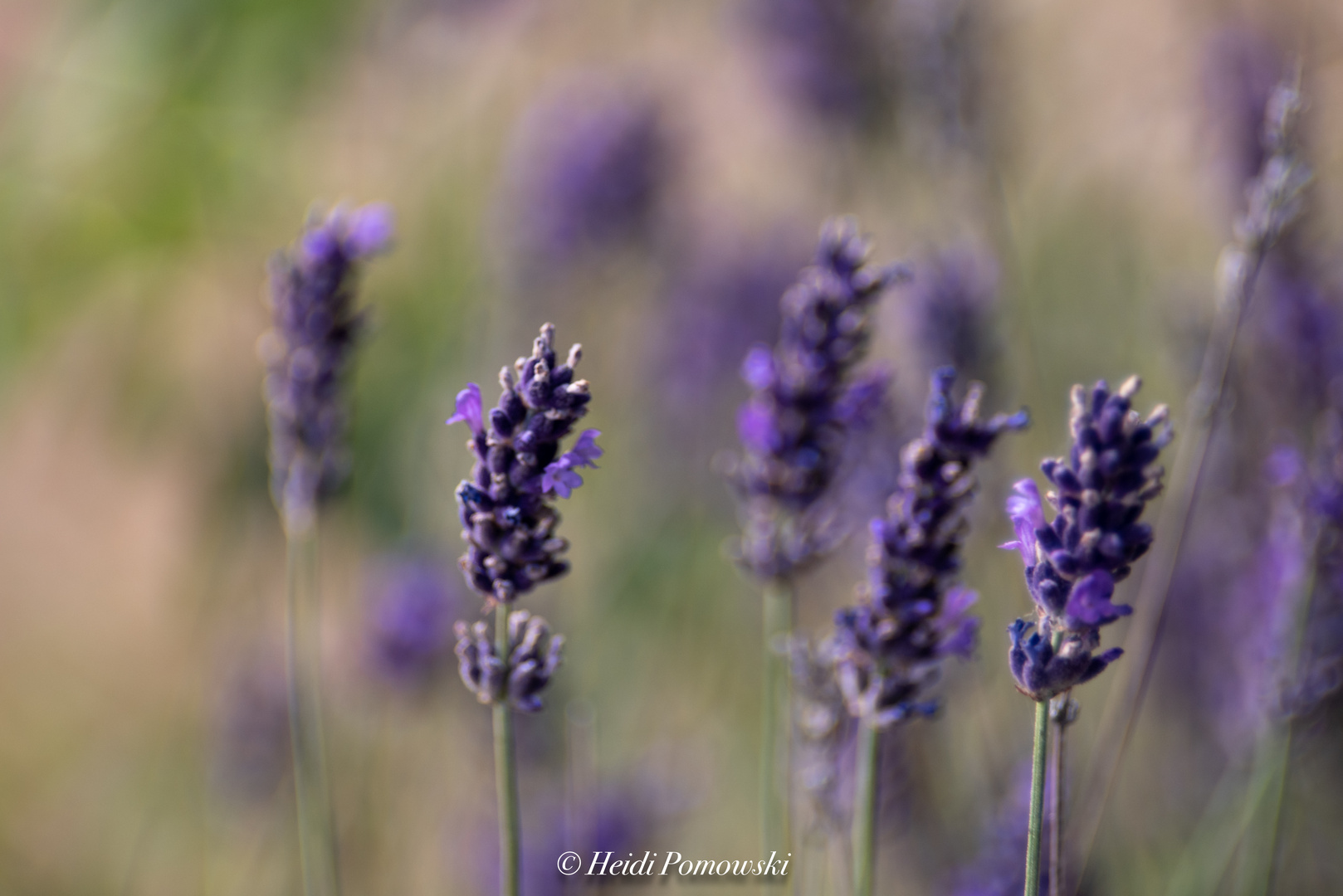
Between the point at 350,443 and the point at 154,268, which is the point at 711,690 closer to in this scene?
the point at 350,443

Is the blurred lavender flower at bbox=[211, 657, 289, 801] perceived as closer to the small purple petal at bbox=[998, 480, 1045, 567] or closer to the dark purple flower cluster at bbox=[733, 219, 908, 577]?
the dark purple flower cluster at bbox=[733, 219, 908, 577]

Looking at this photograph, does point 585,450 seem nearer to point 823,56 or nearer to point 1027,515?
point 1027,515

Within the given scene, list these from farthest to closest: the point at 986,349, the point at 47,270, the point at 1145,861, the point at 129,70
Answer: the point at 1145,861
the point at 986,349
the point at 47,270
the point at 129,70

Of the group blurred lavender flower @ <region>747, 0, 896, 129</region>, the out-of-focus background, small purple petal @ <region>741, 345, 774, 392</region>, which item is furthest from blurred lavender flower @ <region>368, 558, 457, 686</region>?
blurred lavender flower @ <region>747, 0, 896, 129</region>

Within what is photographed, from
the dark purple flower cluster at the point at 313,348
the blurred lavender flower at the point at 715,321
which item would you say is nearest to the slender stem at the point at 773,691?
the dark purple flower cluster at the point at 313,348

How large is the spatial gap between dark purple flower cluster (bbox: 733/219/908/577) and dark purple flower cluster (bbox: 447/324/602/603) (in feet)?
1.10

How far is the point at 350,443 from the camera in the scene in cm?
170

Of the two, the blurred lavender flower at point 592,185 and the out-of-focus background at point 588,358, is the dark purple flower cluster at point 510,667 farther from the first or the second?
the blurred lavender flower at point 592,185

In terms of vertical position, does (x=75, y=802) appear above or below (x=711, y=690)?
below

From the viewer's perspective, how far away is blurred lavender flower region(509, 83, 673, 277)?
88.9 inches

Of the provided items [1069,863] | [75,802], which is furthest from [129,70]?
[75,802]

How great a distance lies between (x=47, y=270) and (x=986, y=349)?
122 cm

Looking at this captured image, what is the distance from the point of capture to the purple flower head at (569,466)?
71 cm

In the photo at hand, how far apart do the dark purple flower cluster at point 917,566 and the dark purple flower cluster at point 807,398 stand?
180mm
